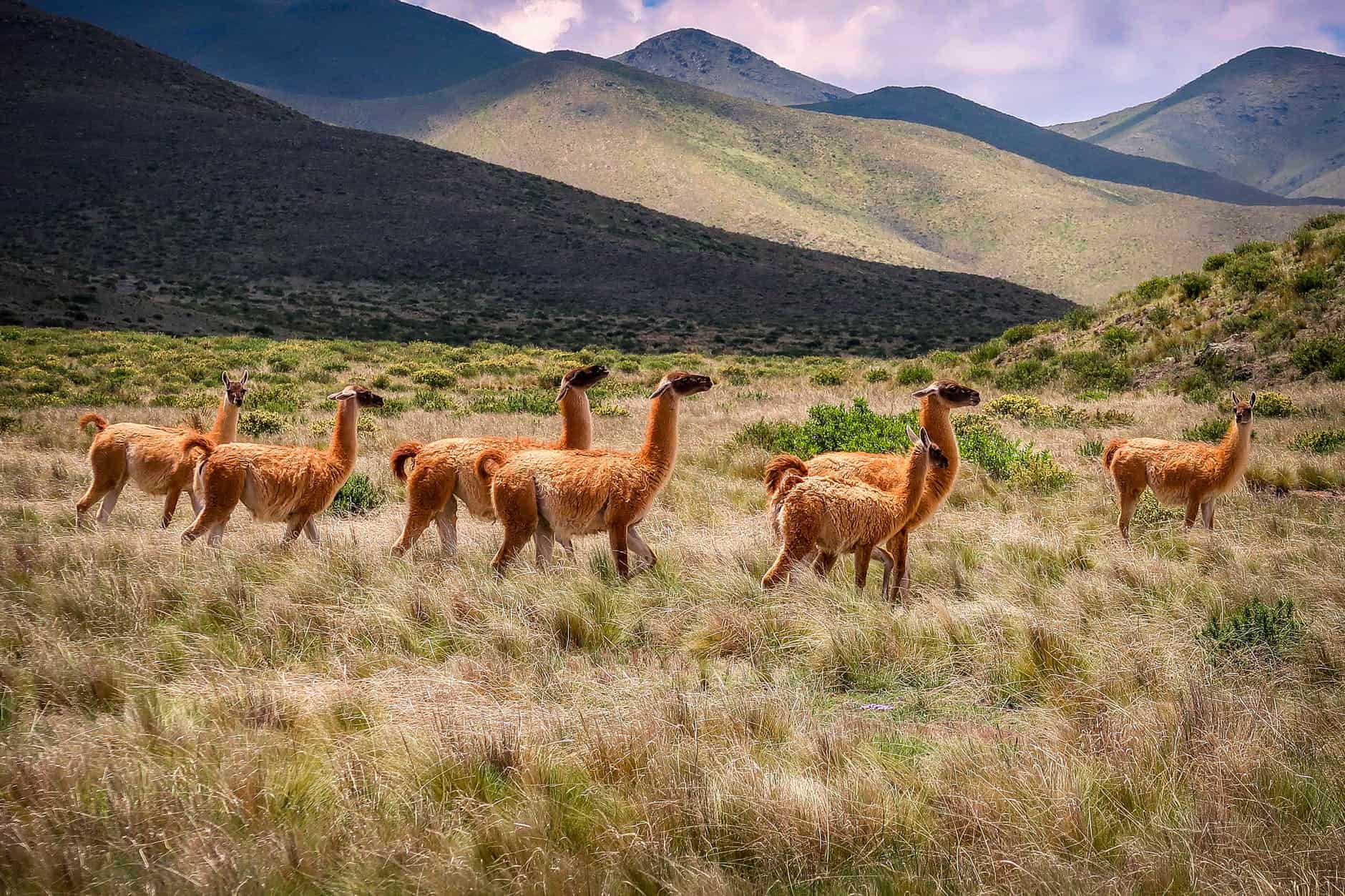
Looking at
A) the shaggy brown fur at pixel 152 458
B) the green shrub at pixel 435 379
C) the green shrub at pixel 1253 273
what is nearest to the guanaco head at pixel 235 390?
the shaggy brown fur at pixel 152 458

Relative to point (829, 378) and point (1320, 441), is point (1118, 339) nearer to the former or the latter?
point (829, 378)

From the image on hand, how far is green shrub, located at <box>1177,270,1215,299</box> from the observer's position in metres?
20.5

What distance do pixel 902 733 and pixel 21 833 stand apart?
359 centimetres

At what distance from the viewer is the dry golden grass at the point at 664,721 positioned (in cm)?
307

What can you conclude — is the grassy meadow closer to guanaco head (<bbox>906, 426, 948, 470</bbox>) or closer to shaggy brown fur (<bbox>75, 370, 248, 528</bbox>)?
shaggy brown fur (<bbox>75, 370, 248, 528</bbox>)

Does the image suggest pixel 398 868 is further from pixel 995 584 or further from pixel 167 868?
pixel 995 584

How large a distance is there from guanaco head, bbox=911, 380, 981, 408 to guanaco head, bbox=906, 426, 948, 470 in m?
0.24

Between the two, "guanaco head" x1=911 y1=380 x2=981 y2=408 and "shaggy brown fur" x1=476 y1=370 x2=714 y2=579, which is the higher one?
"guanaco head" x1=911 y1=380 x2=981 y2=408

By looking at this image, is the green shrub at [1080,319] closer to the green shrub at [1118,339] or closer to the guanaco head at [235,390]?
the green shrub at [1118,339]

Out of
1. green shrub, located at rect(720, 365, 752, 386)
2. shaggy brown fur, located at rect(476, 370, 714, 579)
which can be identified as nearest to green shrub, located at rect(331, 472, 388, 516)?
shaggy brown fur, located at rect(476, 370, 714, 579)

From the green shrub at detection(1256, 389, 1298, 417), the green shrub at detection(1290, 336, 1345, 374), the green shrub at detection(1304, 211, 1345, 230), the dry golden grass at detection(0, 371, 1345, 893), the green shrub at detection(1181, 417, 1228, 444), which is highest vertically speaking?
the green shrub at detection(1304, 211, 1345, 230)

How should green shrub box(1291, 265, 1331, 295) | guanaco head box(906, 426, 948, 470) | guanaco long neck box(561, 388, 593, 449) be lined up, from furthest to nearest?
green shrub box(1291, 265, 1331, 295) < guanaco long neck box(561, 388, 593, 449) < guanaco head box(906, 426, 948, 470)

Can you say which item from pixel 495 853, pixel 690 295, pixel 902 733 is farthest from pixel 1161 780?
pixel 690 295

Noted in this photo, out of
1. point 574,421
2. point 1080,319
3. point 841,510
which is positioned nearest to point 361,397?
point 574,421
